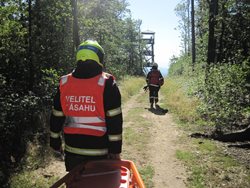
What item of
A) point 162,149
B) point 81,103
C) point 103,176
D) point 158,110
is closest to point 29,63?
point 158,110

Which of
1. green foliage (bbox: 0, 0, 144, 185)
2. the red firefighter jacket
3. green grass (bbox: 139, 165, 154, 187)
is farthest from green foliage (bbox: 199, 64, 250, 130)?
the red firefighter jacket

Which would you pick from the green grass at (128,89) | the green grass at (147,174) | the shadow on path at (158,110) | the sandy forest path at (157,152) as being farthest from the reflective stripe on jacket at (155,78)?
the green grass at (147,174)

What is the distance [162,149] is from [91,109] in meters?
5.96

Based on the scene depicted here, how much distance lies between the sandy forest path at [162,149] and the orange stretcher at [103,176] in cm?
341

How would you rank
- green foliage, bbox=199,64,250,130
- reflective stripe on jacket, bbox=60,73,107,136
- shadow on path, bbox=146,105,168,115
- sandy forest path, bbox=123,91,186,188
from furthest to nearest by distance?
1. shadow on path, bbox=146,105,168,115
2. green foliage, bbox=199,64,250,130
3. sandy forest path, bbox=123,91,186,188
4. reflective stripe on jacket, bbox=60,73,107,136

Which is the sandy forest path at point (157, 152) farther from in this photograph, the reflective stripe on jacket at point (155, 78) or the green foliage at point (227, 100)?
the reflective stripe on jacket at point (155, 78)

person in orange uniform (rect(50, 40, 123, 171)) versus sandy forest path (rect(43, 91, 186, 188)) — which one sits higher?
person in orange uniform (rect(50, 40, 123, 171))

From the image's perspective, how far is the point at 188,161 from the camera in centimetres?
805

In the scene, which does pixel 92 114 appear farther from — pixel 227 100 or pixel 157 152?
pixel 227 100

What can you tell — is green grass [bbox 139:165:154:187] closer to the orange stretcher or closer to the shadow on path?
the orange stretcher

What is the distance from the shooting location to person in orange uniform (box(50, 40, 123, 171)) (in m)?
3.53

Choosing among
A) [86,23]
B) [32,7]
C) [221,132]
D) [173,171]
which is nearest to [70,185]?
[173,171]

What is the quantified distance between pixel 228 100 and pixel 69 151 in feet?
27.4

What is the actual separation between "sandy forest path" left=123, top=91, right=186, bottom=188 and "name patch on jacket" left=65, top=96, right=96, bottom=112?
11.9ft
